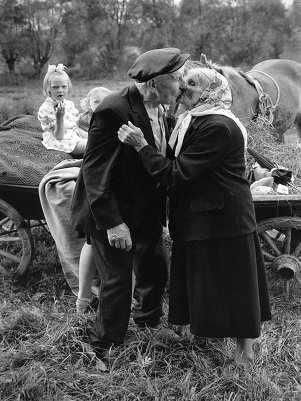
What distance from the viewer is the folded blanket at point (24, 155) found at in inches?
149

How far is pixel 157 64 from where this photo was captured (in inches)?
101

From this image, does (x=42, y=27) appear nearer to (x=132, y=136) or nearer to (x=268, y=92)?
(x=268, y=92)

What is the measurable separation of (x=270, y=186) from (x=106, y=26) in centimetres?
1003

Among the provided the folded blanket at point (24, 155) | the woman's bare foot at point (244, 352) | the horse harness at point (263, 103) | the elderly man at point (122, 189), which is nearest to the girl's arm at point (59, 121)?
the folded blanket at point (24, 155)

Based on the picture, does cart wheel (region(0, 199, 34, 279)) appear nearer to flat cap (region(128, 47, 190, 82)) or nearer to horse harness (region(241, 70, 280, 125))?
flat cap (region(128, 47, 190, 82))

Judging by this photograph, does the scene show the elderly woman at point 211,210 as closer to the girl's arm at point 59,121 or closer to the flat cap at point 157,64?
the flat cap at point 157,64

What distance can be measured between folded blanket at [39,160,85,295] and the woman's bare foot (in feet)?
4.25

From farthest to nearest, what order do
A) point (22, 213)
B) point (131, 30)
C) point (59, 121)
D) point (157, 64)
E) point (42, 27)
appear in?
point (131, 30) < point (42, 27) < point (22, 213) < point (59, 121) < point (157, 64)

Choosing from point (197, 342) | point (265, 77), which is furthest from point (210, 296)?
point (265, 77)

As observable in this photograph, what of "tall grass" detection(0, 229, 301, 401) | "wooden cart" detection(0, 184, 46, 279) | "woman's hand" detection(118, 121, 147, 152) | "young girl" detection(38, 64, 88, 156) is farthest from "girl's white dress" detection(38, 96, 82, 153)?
"woman's hand" detection(118, 121, 147, 152)

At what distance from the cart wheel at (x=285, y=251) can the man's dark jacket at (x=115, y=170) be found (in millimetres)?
1145

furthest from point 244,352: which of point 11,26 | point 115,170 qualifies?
point 11,26

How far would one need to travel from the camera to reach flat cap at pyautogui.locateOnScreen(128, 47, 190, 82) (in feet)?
8.36

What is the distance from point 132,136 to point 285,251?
1.68 m
